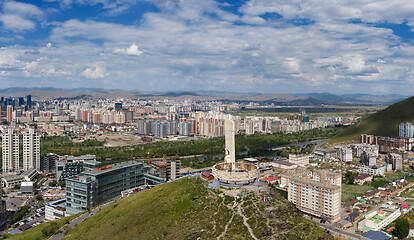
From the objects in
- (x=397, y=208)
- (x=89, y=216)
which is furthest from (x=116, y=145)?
(x=397, y=208)

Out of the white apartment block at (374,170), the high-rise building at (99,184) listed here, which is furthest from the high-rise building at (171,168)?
the white apartment block at (374,170)

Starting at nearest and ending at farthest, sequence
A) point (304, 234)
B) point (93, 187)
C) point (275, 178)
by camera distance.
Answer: point (304, 234) → point (93, 187) → point (275, 178)

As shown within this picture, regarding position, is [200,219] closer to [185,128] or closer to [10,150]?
[10,150]

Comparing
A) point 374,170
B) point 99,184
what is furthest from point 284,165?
point 99,184

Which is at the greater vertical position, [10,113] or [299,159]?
[10,113]

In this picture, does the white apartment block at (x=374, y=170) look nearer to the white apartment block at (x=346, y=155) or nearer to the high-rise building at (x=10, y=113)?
the white apartment block at (x=346, y=155)

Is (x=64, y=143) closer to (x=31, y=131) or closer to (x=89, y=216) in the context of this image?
(x=31, y=131)

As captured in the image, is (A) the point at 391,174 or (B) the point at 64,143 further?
(B) the point at 64,143
